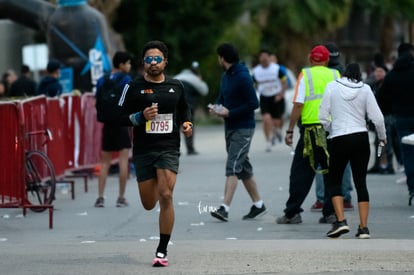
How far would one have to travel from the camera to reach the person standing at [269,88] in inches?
949

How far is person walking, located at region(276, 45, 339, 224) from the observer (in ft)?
42.2

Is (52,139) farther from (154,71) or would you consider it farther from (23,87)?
(154,71)

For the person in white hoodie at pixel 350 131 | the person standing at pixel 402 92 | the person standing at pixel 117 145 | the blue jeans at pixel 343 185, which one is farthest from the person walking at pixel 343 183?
the person standing at pixel 117 145

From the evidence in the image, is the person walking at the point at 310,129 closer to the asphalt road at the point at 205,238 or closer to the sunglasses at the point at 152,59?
the asphalt road at the point at 205,238

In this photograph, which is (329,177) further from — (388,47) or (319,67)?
(388,47)

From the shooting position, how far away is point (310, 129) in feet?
42.3

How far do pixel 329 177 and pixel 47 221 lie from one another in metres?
3.63

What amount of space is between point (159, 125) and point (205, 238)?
229 centimetres

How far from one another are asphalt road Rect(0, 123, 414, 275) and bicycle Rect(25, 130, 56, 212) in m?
0.24

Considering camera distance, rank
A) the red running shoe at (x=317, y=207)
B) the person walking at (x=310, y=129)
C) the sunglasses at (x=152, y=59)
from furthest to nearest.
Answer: the red running shoe at (x=317, y=207) → the person walking at (x=310, y=129) → the sunglasses at (x=152, y=59)

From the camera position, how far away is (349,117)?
11672 millimetres

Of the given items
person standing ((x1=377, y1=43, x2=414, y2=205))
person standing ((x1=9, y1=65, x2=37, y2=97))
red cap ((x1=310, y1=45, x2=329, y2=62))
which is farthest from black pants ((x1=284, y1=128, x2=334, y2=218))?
person standing ((x1=9, y1=65, x2=37, y2=97))

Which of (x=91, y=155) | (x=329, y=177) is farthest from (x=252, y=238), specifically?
(x=91, y=155)

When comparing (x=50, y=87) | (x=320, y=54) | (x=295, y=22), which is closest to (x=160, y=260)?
(x=320, y=54)
